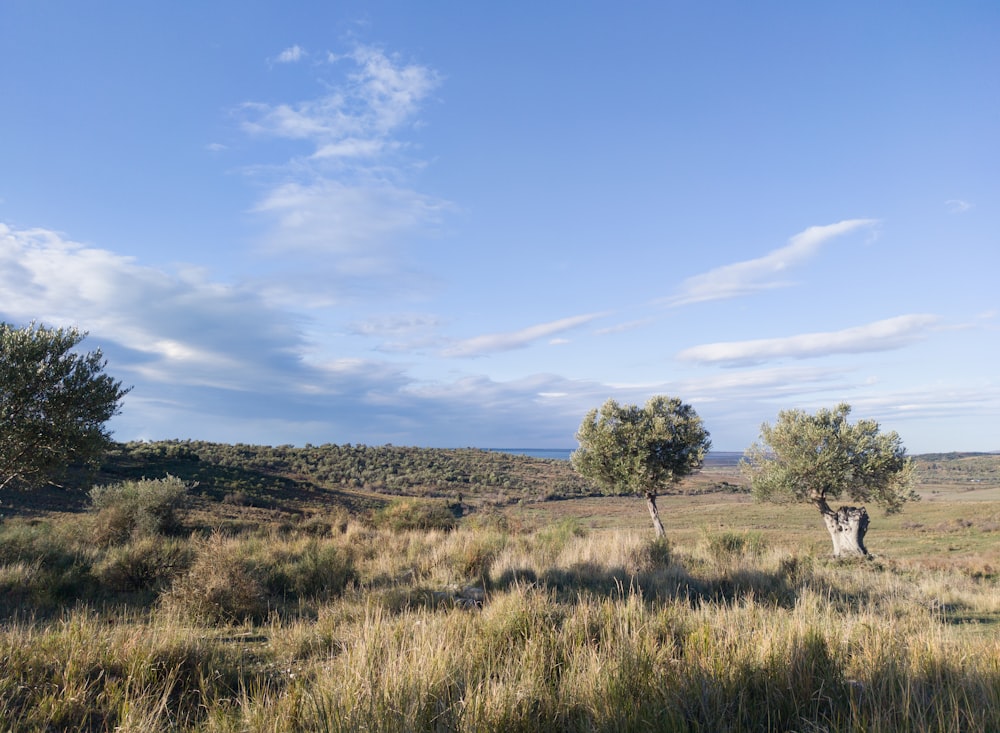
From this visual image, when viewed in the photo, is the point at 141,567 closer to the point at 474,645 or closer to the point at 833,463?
the point at 474,645

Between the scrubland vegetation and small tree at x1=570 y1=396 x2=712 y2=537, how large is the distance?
10617 mm

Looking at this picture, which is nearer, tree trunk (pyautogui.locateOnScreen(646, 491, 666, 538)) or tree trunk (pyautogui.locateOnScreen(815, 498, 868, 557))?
tree trunk (pyautogui.locateOnScreen(815, 498, 868, 557))

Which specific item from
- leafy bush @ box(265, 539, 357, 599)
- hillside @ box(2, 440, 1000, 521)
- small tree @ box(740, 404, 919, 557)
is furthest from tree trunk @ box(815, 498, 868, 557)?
leafy bush @ box(265, 539, 357, 599)

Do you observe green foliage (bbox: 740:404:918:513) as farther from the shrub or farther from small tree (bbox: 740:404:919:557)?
the shrub

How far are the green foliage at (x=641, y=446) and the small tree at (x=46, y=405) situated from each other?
66.6 ft

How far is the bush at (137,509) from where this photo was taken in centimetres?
1670

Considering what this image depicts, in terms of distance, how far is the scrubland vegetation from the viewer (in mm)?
3754

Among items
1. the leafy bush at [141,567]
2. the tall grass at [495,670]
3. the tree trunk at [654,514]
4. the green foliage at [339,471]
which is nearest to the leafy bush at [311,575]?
the tall grass at [495,670]

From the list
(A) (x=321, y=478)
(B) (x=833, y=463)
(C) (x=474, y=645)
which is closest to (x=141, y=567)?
(C) (x=474, y=645)

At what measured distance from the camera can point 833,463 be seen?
22984mm

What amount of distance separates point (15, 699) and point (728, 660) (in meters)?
6.45

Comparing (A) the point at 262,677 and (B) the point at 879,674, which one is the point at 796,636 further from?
(A) the point at 262,677

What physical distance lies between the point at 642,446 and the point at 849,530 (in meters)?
9.52

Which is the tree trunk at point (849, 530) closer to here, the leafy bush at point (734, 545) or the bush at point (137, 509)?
the leafy bush at point (734, 545)
